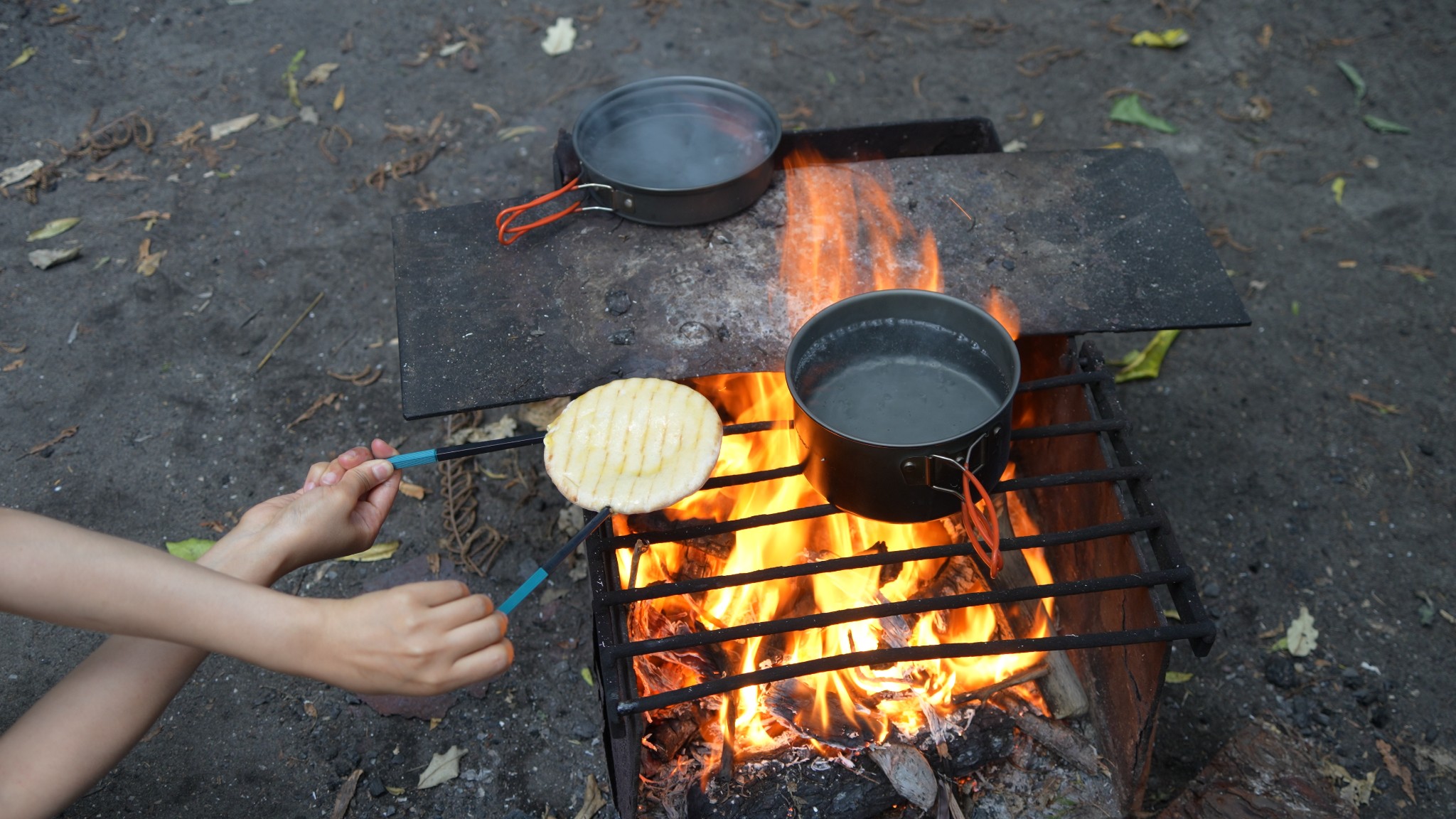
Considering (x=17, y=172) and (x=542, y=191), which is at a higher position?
(x=17, y=172)

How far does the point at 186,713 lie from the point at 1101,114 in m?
5.62

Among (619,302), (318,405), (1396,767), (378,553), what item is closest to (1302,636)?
(1396,767)

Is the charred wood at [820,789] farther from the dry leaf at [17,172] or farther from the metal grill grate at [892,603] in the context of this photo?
the dry leaf at [17,172]

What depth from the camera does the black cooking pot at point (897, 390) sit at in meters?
2.38

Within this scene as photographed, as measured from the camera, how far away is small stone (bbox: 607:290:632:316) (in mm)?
3051

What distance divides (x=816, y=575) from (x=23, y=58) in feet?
20.1

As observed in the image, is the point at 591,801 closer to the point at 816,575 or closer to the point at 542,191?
the point at 816,575

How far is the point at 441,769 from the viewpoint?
3043 mm

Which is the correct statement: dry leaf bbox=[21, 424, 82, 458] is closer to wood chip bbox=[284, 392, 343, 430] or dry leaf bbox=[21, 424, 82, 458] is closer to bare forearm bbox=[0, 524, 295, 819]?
wood chip bbox=[284, 392, 343, 430]

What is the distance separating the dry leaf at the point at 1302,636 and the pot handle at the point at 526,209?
302 cm

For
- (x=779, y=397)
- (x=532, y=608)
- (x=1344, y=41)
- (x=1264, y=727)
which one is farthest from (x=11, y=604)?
(x=1344, y=41)

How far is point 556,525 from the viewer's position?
3.74m

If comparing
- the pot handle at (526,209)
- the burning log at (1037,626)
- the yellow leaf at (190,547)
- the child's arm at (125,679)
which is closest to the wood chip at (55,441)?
the yellow leaf at (190,547)

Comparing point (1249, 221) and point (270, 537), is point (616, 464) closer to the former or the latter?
point (270, 537)
